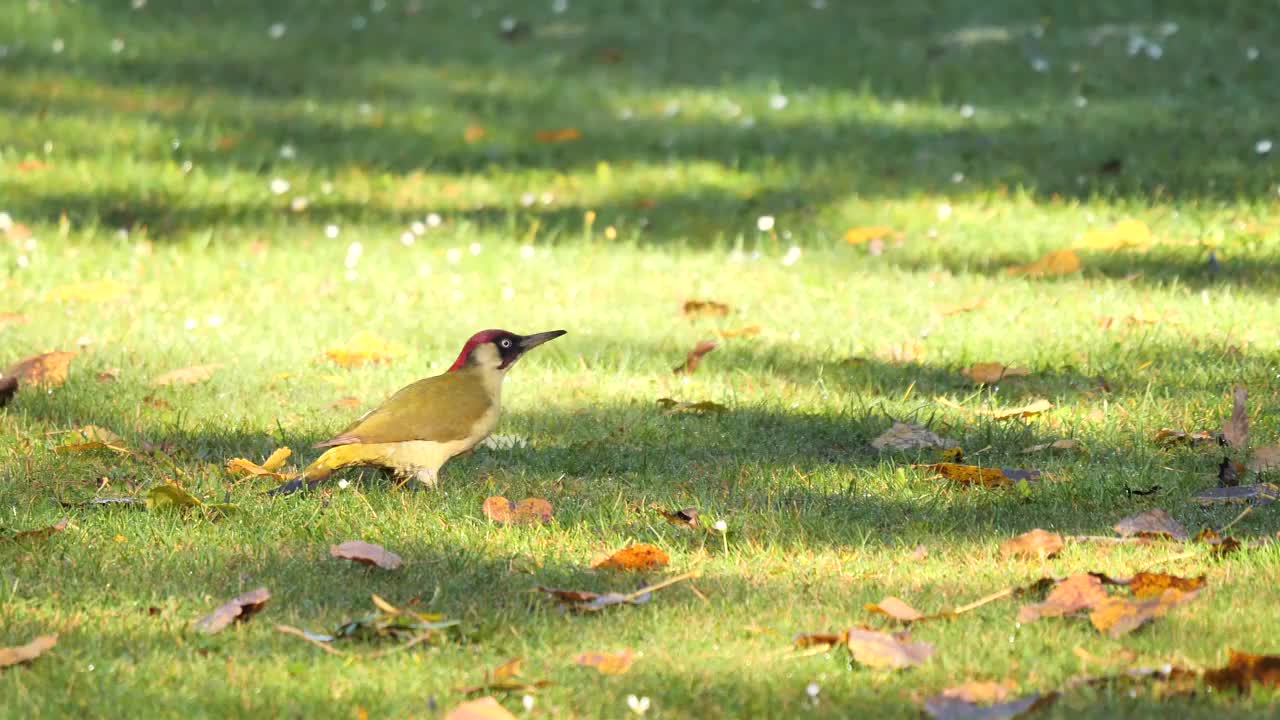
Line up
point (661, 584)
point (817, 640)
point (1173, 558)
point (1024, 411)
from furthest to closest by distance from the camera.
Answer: point (1024, 411) → point (1173, 558) → point (661, 584) → point (817, 640)

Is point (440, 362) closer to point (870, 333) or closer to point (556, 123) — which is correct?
point (870, 333)

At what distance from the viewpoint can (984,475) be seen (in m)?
4.96

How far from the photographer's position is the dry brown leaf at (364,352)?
262 inches

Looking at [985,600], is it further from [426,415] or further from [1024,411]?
[1024,411]

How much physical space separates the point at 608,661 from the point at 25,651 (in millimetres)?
1243

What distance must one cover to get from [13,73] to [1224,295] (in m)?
8.55

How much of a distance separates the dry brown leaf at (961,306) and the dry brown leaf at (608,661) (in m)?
3.85

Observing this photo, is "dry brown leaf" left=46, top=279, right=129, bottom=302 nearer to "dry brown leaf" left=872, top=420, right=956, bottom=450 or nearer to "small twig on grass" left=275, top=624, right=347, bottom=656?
"dry brown leaf" left=872, top=420, right=956, bottom=450

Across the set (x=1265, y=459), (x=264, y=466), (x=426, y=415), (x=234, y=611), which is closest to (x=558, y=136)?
(x=264, y=466)

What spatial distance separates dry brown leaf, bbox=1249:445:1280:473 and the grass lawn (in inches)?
6.9

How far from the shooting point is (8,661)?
3.64 m

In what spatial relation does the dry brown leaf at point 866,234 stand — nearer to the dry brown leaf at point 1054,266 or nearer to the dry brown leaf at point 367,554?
A: the dry brown leaf at point 1054,266

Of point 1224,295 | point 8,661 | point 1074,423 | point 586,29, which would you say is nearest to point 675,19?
point 586,29

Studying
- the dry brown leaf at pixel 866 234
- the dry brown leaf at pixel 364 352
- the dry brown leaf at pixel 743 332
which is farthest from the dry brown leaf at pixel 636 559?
the dry brown leaf at pixel 866 234
